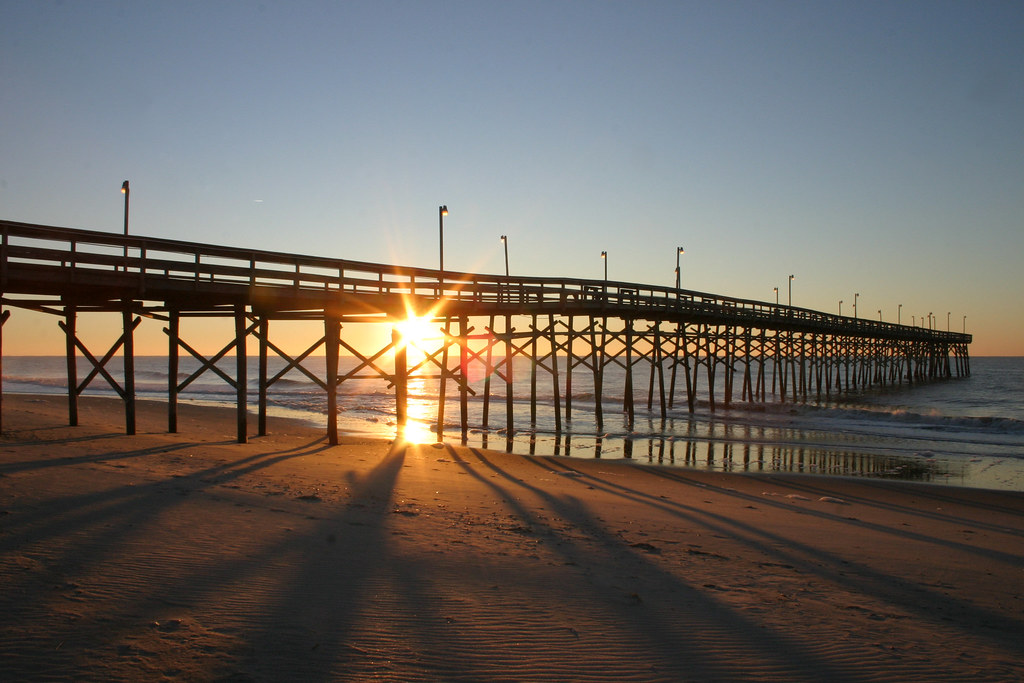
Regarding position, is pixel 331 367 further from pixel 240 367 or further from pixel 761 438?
pixel 761 438

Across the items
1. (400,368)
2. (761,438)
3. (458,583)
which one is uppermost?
(400,368)

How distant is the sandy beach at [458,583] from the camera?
436cm

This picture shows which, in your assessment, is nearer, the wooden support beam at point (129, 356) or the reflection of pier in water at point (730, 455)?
the wooden support beam at point (129, 356)

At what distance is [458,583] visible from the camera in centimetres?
571

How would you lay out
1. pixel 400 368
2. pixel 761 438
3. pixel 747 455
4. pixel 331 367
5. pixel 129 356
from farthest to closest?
pixel 761 438
pixel 400 368
pixel 747 455
pixel 331 367
pixel 129 356

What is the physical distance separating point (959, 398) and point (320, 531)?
58291mm

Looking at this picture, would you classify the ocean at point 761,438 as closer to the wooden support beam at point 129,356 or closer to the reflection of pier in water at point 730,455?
the reflection of pier in water at point 730,455

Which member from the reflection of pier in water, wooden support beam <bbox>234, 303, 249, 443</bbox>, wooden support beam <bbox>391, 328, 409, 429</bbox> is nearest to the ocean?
the reflection of pier in water

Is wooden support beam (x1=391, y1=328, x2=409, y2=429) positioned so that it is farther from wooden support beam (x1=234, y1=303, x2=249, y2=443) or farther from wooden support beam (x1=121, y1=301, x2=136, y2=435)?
wooden support beam (x1=121, y1=301, x2=136, y2=435)

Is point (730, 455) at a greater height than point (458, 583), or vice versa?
point (458, 583)

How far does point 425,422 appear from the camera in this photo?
27.8 meters

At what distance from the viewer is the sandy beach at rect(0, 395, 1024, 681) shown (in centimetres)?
436

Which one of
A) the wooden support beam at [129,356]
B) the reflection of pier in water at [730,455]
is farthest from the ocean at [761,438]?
the wooden support beam at [129,356]

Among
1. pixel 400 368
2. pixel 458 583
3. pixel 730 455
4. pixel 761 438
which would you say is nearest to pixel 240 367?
pixel 400 368
